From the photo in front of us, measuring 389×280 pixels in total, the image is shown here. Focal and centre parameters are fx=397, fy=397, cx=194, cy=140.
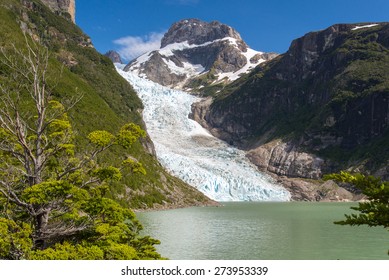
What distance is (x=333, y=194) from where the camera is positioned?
384 feet

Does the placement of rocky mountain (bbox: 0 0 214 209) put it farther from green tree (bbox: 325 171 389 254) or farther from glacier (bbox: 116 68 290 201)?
green tree (bbox: 325 171 389 254)

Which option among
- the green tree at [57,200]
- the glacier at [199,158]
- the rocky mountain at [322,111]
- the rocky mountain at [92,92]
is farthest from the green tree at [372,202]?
the rocky mountain at [322,111]

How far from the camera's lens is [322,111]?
15825 cm

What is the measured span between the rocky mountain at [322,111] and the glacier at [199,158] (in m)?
10.0

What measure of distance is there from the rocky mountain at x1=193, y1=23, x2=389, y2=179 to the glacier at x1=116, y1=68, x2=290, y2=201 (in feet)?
32.8

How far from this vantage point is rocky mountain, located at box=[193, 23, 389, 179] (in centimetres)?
14000

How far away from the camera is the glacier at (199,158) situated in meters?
120

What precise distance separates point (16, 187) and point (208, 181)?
106394 millimetres

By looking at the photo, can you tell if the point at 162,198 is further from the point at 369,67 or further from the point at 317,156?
the point at 369,67

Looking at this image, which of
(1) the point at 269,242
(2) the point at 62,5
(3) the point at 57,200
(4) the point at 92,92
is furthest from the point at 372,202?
(2) the point at 62,5

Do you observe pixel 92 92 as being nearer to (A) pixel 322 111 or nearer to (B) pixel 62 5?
(A) pixel 322 111

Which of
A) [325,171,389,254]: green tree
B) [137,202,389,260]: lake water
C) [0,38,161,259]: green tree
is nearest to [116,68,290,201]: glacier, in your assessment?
[137,202,389,260]: lake water

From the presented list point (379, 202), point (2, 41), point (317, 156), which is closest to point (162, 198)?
point (2, 41)

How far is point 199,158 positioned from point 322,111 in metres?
55.7
